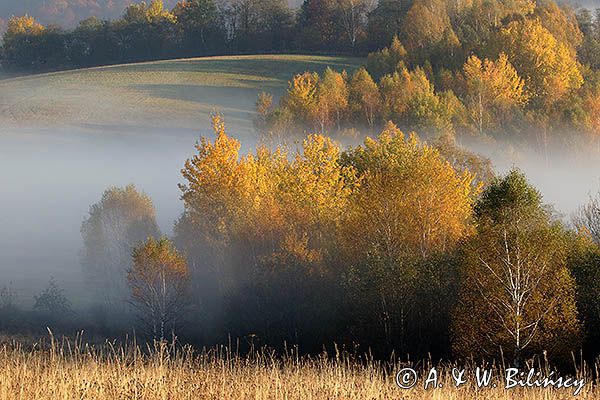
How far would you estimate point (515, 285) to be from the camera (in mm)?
28234

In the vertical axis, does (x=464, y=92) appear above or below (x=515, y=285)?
above

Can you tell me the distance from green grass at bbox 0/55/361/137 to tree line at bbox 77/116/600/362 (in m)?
25.8

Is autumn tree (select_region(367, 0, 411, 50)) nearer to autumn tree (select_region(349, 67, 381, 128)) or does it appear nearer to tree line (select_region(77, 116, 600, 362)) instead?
autumn tree (select_region(349, 67, 381, 128))

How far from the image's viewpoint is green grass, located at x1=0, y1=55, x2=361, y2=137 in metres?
89.0

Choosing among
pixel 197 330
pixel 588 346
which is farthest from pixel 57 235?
pixel 588 346

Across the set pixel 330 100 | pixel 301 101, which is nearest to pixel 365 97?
pixel 330 100

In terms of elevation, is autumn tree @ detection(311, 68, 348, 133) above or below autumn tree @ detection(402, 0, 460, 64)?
below

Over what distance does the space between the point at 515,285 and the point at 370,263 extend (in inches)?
351

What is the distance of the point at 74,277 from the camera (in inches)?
2552

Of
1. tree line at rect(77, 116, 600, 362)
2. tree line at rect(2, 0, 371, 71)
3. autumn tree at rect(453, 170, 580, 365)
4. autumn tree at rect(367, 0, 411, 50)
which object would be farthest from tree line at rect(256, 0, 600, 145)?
autumn tree at rect(453, 170, 580, 365)

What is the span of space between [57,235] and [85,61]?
5348 centimetres

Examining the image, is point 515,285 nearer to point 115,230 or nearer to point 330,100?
point 115,230

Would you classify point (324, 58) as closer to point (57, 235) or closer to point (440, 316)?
point (57, 235)

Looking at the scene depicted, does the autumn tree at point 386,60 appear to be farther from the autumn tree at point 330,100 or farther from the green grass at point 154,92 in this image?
the autumn tree at point 330,100
